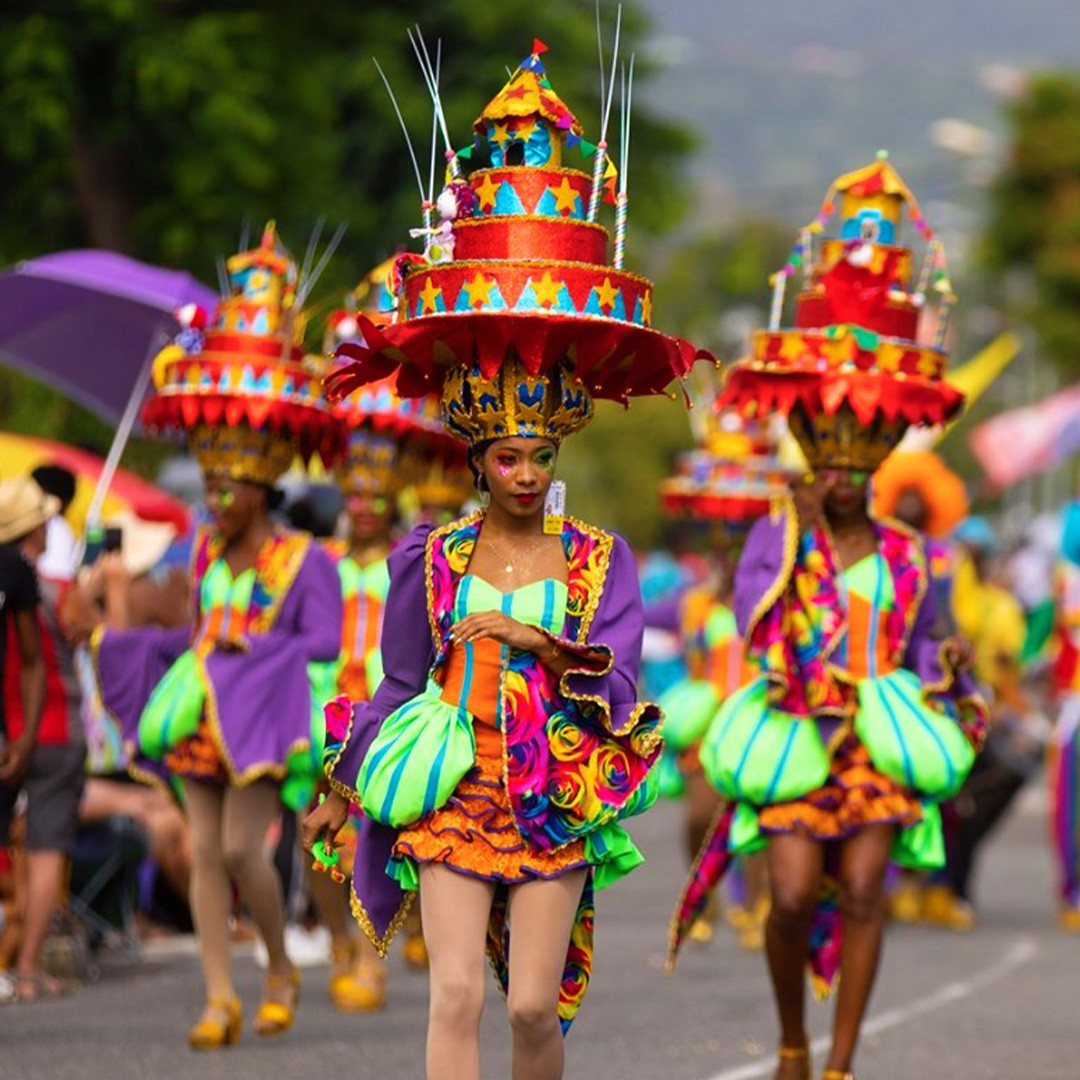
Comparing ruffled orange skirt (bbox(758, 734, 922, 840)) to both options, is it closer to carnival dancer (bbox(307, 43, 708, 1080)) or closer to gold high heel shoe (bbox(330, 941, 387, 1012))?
carnival dancer (bbox(307, 43, 708, 1080))

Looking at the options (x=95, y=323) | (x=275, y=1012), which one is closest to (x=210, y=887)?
(x=275, y=1012)

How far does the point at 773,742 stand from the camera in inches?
389

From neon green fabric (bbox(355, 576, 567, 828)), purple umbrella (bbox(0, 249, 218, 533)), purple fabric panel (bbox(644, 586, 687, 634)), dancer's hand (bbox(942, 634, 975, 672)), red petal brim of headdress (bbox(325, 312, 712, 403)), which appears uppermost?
purple umbrella (bbox(0, 249, 218, 533))

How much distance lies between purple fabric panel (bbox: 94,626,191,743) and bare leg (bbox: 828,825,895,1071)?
3022mm

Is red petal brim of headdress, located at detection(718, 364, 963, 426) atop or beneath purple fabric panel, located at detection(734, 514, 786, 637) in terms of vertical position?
atop

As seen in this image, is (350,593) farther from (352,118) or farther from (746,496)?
(352,118)

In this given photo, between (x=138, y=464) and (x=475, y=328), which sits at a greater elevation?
(x=138, y=464)

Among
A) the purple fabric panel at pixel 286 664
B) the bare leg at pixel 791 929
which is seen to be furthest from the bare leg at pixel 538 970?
the purple fabric panel at pixel 286 664

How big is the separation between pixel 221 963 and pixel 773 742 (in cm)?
228

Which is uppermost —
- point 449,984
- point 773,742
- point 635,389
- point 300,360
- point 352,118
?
point 352,118

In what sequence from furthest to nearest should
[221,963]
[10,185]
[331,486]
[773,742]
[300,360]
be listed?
[10,185] < [331,486] < [300,360] < [221,963] < [773,742]

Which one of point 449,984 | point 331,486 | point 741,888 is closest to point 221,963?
point 449,984

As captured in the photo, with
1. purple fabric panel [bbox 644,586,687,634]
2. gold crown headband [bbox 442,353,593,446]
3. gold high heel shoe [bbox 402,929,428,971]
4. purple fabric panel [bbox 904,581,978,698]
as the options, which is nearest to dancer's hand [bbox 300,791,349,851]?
gold crown headband [bbox 442,353,593,446]

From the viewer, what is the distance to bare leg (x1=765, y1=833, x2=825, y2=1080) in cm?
963
